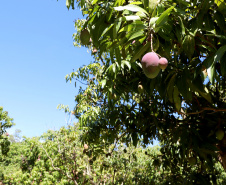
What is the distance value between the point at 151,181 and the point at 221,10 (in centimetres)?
452

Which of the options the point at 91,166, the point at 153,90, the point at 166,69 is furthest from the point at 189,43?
the point at 91,166

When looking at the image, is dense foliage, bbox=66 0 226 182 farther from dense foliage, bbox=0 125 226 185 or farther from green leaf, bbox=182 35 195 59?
dense foliage, bbox=0 125 226 185

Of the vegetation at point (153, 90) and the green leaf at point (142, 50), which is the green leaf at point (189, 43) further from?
the green leaf at point (142, 50)

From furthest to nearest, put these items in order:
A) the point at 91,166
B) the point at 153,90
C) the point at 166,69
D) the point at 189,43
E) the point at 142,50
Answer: the point at 91,166
the point at 153,90
the point at 166,69
the point at 189,43
the point at 142,50

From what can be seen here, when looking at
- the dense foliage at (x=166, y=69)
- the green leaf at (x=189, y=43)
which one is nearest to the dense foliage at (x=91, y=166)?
the dense foliage at (x=166, y=69)

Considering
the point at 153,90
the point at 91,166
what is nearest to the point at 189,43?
the point at 153,90

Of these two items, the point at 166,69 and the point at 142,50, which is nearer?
the point at 142,50

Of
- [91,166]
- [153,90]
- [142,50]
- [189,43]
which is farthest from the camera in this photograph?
[91,166]

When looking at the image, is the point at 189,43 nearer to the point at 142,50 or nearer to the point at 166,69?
the point at 142,50

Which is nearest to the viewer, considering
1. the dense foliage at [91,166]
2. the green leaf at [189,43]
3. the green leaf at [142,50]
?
the green leaf at [142,50]

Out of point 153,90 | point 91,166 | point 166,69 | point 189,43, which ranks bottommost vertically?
point 189,43

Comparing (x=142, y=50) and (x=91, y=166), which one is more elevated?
(x=91, y=166)

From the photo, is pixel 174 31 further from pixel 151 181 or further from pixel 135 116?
pixel 151 181

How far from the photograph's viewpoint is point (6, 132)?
840 centimetres
